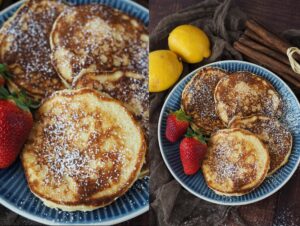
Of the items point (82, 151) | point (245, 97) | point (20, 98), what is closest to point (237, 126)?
point (245, 97)

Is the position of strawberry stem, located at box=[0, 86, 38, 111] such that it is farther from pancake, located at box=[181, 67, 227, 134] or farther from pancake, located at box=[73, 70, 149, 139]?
pancake, located at box=[181, 67, 227, 134]

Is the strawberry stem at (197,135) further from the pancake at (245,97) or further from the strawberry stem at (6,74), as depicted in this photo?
the strawberry stem at (6,74)

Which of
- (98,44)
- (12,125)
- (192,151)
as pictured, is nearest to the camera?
(192,151)

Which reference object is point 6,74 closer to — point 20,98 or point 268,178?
point 20,98

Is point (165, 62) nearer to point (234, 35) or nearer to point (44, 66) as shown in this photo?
point (234, 35)

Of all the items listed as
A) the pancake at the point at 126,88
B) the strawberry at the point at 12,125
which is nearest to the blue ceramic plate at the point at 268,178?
the pancake at the point at 126,88

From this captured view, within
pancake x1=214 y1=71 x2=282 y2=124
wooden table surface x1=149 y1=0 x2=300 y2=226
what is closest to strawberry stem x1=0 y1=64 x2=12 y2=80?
wooden table surface x1=149 y1=0 x2=300 y2=226
